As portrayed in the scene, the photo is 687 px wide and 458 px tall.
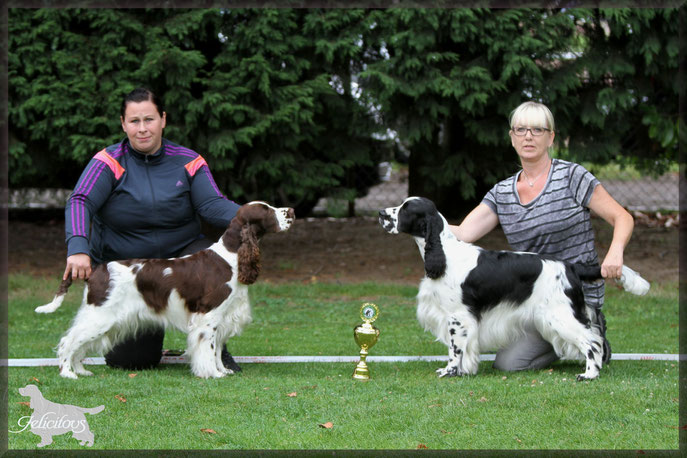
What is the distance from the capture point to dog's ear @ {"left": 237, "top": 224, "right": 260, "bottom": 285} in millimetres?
3854

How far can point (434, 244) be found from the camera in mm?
3812

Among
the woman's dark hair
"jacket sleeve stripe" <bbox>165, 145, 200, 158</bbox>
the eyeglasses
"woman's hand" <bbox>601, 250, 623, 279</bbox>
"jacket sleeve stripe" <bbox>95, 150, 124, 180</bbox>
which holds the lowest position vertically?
"woman's hand" <bbox>601, 250, 623, 279</bbox>

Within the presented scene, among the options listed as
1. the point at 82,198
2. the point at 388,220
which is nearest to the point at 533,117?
the point at 388,220

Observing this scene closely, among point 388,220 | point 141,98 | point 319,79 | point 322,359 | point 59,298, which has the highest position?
point 319,79

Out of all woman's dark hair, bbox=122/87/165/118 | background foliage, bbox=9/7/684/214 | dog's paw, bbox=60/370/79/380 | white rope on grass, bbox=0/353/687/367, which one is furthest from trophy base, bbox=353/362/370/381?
background foliage, bbox=9/7/684/214

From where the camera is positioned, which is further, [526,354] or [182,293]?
[526,354]

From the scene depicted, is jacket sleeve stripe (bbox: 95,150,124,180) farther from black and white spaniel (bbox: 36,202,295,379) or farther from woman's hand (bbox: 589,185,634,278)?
woman's hand (bbox: 589,185,634,278)

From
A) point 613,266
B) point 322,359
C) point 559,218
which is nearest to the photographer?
point 613,266

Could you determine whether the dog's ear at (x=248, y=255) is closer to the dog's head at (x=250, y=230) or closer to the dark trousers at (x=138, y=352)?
the dog's head at (x=250, y=230)

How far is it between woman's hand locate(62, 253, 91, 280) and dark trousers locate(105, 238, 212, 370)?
48 cm

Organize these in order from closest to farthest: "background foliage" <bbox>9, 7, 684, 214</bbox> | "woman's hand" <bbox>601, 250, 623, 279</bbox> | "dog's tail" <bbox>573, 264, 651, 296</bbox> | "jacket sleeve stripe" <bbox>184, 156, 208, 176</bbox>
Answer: "woman's hand" <bbox>601, 250, 623, 279</bbox> < "dog's tail" <bbox>573, 264, 651, 296</bbox> < "jacket sleeve stripe" <bbox>184, 156, 208, 176</bbox> < "background foliage" <bbox>9, 7, 684, 214</bbox>

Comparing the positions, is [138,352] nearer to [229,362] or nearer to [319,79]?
[229,362]

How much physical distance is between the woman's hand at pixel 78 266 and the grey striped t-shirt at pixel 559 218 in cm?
216

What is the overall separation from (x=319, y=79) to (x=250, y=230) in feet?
10.4
